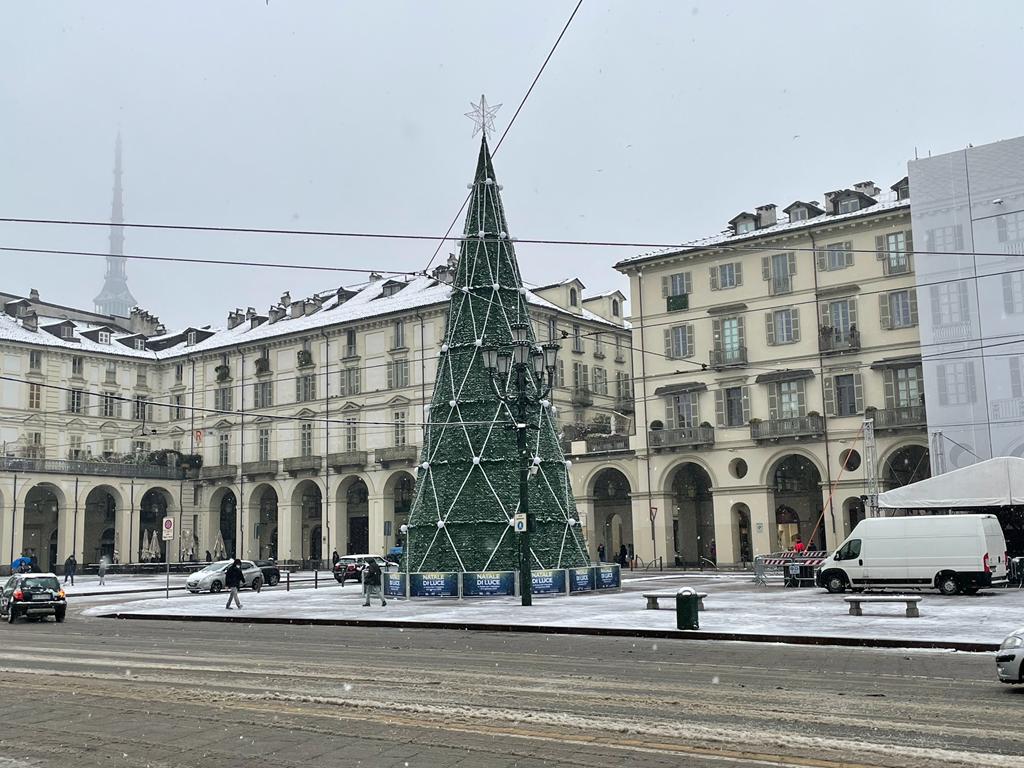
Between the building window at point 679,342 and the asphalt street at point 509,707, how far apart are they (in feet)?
119

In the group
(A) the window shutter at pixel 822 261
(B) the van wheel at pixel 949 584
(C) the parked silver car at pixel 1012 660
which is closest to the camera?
(C) the parked silver car at pixel 1012 660

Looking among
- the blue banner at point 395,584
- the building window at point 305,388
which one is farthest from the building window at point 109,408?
the blue banner at point 395,584

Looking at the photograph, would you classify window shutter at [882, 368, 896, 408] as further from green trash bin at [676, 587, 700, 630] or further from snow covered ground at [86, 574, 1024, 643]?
green trash bin at [676, 587, 700, 630]

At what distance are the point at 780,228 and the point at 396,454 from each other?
24730 millimetres

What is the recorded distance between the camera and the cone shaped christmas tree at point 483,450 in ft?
91.0

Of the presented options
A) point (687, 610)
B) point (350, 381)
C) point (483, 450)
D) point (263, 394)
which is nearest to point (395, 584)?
point (483, 450)

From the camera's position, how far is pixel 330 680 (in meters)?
12.0

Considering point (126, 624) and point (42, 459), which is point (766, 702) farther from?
point (42, 459)

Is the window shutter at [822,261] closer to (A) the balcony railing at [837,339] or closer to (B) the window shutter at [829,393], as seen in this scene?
(A) the balcony railing at [837,339]

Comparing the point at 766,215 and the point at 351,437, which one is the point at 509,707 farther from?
the point at 351,437

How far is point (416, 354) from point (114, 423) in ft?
78.9

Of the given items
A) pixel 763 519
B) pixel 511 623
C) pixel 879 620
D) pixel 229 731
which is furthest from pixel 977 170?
pixel 229 731

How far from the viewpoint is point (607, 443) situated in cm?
5516

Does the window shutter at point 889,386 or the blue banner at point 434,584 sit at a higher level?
the window shutter at point 889,386
